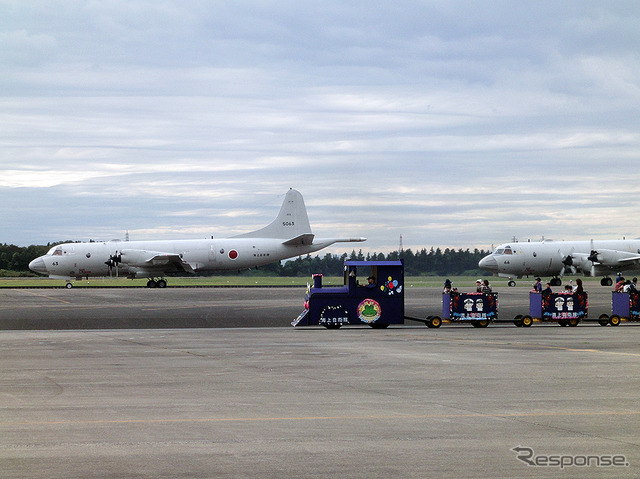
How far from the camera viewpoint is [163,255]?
76.4 metres

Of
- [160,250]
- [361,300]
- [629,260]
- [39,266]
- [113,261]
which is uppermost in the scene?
[160,250]

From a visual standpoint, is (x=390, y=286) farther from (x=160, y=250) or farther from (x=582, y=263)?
(x=160, y=250)

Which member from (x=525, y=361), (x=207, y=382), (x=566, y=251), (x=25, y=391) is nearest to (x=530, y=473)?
(x=207, y=382)

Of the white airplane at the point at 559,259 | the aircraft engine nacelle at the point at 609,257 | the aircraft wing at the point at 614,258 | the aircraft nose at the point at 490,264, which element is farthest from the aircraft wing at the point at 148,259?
the aircraft wing at the point at 614,258

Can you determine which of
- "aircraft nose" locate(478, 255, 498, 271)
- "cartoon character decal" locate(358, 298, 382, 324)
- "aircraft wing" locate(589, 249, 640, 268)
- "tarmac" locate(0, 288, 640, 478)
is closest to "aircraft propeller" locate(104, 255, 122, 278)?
"aircraft nose" locate(478, 255, 498, 271)

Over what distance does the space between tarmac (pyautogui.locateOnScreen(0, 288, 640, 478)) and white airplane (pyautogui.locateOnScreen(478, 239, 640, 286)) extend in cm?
5071

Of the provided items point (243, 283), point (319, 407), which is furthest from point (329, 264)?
point (319, 407)

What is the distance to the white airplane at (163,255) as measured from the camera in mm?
77438

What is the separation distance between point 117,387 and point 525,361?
31.2ft

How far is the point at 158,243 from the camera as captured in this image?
79250 mm

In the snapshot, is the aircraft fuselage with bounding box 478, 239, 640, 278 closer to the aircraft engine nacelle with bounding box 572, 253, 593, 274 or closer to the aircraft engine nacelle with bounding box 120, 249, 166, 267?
the aircraft engine nacelle with bounding box 572, 253, 593, 274

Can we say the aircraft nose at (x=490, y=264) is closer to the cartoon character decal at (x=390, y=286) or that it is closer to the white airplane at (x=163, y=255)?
the white airplane at (x=163, y=255)

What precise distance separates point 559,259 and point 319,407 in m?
67.7

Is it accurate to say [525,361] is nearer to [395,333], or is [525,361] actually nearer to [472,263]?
[395,333]
